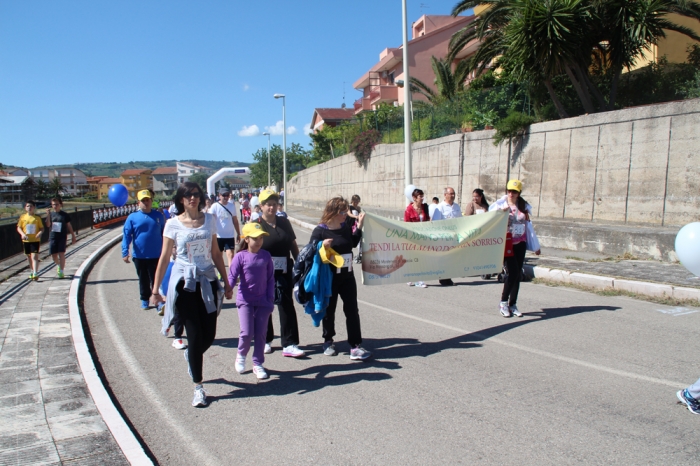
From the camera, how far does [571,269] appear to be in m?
11.1

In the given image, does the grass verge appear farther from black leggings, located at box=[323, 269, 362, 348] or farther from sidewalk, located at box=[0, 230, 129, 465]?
sidewalk, located at box=[0, 230, 129, 465]

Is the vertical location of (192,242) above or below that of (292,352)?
above

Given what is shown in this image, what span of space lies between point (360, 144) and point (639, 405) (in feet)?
102

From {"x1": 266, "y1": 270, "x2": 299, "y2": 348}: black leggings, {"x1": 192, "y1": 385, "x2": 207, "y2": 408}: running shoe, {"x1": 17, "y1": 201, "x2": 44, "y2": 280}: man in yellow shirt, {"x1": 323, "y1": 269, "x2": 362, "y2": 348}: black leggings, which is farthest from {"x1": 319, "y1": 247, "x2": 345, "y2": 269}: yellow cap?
{"x1": 17, "y1": 201, "x2": 44, "y2": 280}: man in yellow shirt

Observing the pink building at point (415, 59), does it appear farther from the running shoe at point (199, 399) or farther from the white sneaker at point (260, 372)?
the running shoe at point (199, 399)

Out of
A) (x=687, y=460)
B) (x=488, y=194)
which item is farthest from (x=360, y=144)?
(x=687, y=460)

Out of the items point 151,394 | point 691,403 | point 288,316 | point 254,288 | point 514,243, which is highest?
point 514,243

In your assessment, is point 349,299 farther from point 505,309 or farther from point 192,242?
point 505,309

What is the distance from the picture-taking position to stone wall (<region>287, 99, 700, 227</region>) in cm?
1272

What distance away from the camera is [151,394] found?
17.5ft

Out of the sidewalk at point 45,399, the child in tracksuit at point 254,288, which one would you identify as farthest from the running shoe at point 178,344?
the child in tracksuit at point 254,288

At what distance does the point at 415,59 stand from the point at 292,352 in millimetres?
43186

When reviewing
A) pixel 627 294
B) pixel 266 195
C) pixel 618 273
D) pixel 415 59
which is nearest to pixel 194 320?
pixel 266 195

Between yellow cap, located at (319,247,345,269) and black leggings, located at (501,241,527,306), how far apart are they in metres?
3.05
